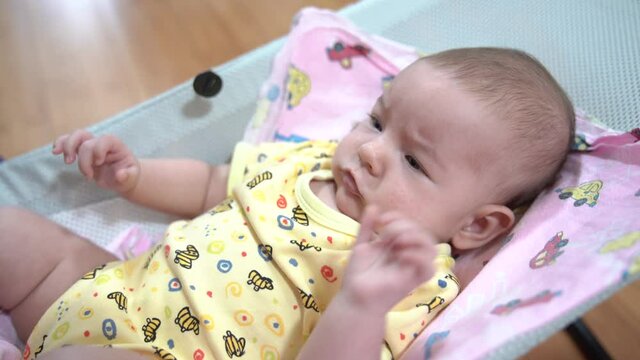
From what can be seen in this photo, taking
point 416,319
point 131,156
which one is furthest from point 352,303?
point 131,156

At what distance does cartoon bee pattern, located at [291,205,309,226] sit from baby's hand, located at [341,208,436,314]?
229mm

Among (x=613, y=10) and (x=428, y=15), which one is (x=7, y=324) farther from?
(x=613, y=10)

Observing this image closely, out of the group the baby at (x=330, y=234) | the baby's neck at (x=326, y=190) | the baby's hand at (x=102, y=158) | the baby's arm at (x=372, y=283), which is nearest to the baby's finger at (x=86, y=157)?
the baby's hand at (x=102, y=158)

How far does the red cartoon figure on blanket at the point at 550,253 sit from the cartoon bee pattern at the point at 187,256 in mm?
426

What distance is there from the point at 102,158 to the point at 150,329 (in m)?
0.28

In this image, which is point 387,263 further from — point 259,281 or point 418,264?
point 259,281

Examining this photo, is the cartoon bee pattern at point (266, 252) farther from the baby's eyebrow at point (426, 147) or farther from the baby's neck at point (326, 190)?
the baby's eyebrow at point (426, 147)

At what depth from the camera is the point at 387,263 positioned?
48cm

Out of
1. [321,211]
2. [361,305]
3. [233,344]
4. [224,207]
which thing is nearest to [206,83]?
[224,207]

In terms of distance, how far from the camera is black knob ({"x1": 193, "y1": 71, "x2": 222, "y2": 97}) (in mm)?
947

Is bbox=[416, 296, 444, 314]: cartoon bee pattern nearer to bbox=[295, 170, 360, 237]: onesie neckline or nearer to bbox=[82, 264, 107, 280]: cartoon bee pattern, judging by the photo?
bbox=[295, 170, 360, 237]: onesie neckline

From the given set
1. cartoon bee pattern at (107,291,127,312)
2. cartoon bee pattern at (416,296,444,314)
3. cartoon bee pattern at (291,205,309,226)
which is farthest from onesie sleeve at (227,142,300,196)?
cartoon bee pattern at (416,296,444,314)

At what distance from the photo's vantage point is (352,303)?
488mm

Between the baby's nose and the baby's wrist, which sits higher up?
the baby's nose
